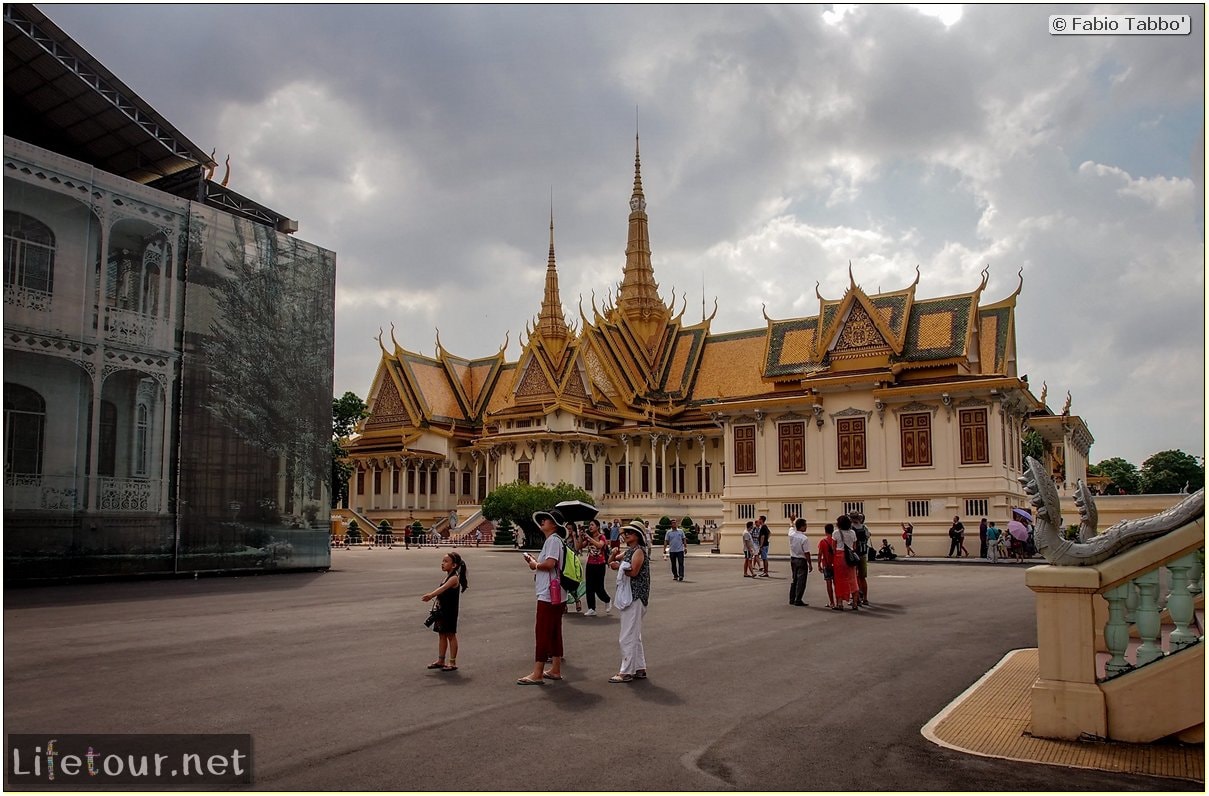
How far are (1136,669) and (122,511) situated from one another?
19339mm

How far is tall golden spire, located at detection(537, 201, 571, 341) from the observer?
216 feet

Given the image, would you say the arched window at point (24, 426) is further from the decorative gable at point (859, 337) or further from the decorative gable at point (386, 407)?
the decorative gable at point (386, 407)

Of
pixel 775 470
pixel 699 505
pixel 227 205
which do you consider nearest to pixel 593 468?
pixel 699 505

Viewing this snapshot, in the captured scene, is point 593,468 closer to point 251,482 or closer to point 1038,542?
point 251,482

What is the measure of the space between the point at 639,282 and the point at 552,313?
7970 mm

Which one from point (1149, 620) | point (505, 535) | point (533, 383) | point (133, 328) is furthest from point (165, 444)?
point (533, 383)

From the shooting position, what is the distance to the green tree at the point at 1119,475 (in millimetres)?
80750

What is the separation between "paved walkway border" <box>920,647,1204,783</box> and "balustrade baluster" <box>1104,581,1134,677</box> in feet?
1.51

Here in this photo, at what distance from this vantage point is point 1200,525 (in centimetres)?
562

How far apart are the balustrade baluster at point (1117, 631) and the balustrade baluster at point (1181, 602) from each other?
244 millimetres

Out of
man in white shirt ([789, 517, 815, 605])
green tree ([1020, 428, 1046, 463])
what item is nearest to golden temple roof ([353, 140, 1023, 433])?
green tree ([1020, 428, 1046, 463])

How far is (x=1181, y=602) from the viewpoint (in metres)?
5.59

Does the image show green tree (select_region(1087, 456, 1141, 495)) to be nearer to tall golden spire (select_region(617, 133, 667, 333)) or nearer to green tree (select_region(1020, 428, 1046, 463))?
green tree (select_region(1020, 428, 1046, 463))

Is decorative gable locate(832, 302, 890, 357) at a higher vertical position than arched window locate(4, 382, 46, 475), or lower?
higher
